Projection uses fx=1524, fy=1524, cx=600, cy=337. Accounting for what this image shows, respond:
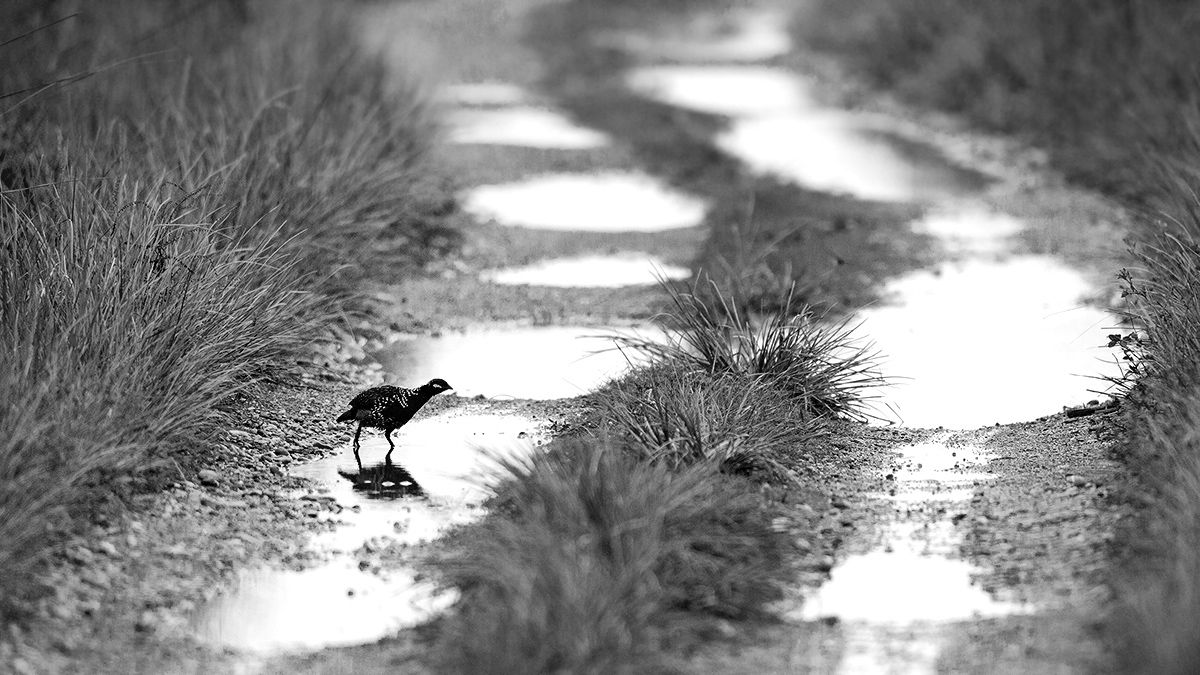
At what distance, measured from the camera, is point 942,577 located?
4.56 metres

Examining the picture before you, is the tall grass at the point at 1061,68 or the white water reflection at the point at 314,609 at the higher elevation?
the tall grass at the point at 1061,68

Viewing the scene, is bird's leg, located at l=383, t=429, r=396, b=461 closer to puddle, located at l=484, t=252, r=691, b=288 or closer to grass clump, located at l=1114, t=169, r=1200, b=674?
puddle, located at l=484, t=252, r=691, b=288

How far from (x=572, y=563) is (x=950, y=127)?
31.7ft

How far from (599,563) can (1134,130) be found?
751 cm

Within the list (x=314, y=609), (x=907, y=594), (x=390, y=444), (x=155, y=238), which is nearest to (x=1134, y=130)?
(x=390, y=444)

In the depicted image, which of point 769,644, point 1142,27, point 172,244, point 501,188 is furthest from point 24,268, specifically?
point 1142,27

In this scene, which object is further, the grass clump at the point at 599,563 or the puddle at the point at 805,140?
the puddle at the point at 805,140

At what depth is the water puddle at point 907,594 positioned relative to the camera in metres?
4.06

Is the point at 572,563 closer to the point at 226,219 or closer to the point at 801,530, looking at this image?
the point at 801,530

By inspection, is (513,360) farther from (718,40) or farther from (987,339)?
(718,40)

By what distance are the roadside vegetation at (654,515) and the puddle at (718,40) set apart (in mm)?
11464

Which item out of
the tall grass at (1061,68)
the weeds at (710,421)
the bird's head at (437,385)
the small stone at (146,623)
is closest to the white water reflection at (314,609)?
the small stone at (146,623)

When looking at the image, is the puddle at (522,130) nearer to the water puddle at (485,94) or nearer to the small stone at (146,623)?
the water puddle at (485,94)

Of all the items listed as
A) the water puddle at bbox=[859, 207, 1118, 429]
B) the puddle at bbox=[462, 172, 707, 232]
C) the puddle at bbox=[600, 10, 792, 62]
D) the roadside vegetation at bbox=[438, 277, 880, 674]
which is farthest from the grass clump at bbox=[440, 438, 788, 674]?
the puddle at bbox=[600, 10, 792, 62]
